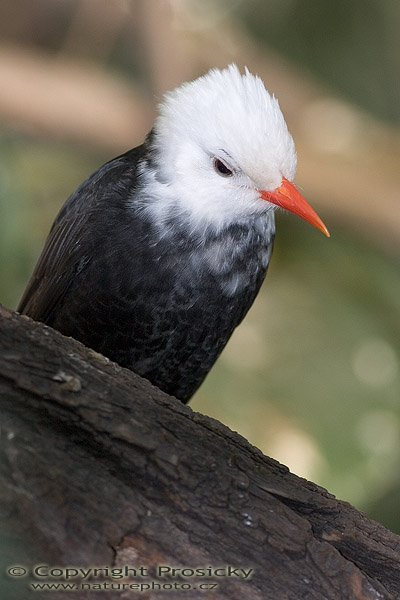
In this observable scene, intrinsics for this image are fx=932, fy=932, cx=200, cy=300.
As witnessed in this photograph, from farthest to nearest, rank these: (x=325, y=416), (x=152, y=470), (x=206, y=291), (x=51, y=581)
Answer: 1. (x=325, y=416)
2. (x=206, y=291)
3. (x=152, y=470)
4. (x=51, y=581)

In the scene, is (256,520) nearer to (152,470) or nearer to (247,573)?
(247,573)

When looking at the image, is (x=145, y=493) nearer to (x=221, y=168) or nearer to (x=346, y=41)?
(x=221, y=168)

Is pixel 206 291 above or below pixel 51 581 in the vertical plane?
above

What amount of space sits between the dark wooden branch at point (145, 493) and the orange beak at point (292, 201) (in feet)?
2.89

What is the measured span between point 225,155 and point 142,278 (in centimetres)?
Answer: 51

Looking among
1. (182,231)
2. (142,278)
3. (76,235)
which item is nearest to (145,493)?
(142,278)

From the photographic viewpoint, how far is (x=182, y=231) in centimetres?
325

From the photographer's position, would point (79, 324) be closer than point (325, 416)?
Yes

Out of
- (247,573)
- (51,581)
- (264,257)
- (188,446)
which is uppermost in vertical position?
(264,257)

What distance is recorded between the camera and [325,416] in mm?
4504

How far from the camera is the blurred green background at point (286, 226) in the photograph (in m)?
4.46

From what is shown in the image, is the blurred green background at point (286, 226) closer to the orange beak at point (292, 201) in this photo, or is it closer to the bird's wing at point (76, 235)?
the bird's wing at point (76, 235)

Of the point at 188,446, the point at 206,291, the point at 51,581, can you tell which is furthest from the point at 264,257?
the point at 51,581

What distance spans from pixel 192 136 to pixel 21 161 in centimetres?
199
